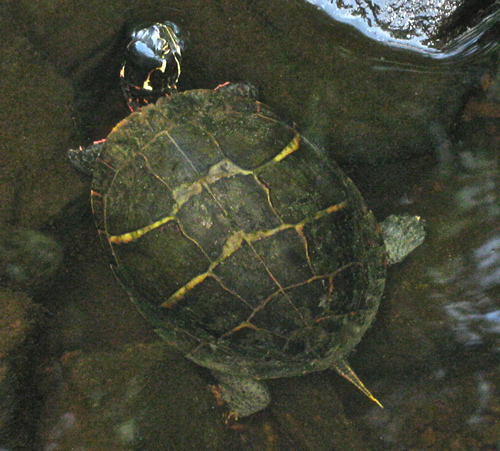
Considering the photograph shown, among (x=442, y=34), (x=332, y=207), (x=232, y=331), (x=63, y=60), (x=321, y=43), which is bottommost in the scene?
(x=232, y=331)

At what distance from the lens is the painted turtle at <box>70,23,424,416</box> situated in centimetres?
222

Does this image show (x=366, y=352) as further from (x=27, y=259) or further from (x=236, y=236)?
(x=27, y=259)

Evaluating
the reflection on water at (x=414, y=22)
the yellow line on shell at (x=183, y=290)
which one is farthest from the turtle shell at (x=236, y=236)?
the reflection on water at (x=414, y=22)

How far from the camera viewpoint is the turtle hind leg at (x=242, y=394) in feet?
9.70

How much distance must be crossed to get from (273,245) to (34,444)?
7.14 feet

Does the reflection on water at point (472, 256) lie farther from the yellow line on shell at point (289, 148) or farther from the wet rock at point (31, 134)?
the wet rock at point (31, 134)

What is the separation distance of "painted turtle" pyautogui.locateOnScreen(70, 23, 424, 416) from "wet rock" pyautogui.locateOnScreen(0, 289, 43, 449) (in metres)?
0.80

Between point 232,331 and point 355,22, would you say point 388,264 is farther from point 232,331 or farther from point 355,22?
point 355,22

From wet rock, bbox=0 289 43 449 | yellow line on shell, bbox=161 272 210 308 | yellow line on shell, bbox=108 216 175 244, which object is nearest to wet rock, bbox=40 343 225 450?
wet rock, bbox=0 289 43 449

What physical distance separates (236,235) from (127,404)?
1.59 meters

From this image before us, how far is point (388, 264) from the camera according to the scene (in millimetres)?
2998

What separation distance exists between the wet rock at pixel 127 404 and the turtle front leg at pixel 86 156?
135cm

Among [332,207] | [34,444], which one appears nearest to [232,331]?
[332,207]

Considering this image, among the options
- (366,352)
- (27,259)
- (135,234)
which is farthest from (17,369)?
(366,352)
